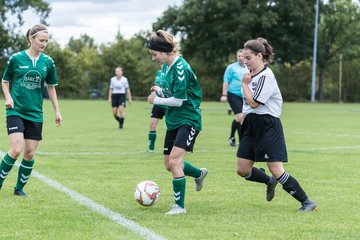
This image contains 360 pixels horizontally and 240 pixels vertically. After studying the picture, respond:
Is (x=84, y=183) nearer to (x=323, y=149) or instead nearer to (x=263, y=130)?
(x=263, y=130)

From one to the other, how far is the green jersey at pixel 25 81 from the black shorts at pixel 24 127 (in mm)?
51

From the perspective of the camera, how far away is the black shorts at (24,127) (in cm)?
734

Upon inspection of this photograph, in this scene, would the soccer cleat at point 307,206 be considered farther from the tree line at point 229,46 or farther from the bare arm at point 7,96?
the tree line at point 229,46

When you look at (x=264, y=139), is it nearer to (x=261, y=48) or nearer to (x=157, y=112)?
(x=261, y=48)

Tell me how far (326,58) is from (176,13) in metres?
16.7

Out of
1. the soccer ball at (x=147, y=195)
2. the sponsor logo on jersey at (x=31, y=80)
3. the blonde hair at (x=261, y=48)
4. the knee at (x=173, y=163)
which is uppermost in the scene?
the blonde hair at (x=261, y=48)

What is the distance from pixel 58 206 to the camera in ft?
22.9

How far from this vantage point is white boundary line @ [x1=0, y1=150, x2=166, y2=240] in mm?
5672

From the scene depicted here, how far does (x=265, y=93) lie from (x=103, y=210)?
6.99 feet

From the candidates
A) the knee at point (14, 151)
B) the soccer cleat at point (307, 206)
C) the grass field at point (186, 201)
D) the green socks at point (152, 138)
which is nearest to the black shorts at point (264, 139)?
the soccer cleat at point (307, 206)

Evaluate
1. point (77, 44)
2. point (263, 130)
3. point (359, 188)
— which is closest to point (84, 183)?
point (263, 130)

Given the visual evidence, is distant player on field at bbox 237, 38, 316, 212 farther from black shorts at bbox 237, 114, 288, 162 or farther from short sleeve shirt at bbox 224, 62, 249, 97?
short sleeve shirt at bbox 224, 62, 249, 97

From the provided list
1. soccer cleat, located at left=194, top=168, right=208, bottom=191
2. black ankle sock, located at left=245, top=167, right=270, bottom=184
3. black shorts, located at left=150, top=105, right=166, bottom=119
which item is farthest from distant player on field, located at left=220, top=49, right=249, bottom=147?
black ankle sock, located at left=245, top=167, right=270, bottom=184

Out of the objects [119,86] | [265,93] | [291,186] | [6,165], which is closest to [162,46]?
[265,93]
